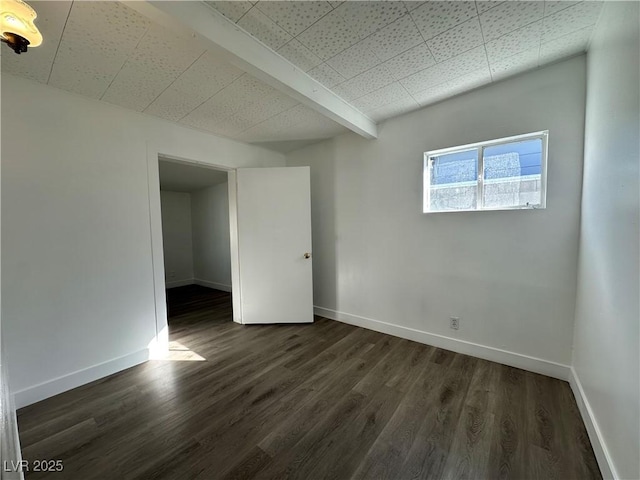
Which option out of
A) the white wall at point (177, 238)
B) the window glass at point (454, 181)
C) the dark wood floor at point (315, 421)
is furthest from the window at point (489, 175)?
the white wall at point (177, 238)

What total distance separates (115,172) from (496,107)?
3346 millimetres

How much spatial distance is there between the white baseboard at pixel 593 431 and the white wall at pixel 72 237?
3.22m

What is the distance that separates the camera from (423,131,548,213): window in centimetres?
196

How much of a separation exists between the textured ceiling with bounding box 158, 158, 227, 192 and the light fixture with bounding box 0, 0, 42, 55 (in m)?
2.11

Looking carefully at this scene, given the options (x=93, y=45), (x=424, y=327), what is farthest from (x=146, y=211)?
(x=424, y=327)

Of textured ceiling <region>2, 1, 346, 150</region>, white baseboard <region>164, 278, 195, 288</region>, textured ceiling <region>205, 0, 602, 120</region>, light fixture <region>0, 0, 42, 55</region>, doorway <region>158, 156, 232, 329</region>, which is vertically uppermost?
textured ceiling <region>205, 0, 602, 120</region>

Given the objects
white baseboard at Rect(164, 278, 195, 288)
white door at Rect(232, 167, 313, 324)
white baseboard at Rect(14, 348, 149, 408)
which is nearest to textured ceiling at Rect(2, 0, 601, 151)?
white door at Rect(232, 167, 313, 324)

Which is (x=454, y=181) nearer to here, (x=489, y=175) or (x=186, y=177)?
(x=489, y=175)

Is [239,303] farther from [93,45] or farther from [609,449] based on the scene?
[609,449]

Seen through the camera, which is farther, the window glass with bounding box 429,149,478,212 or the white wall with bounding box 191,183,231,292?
the white wall with bounding box 191,183,231,292

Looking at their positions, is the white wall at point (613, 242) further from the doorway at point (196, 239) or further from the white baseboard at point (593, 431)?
the doorway at point (196, 239)

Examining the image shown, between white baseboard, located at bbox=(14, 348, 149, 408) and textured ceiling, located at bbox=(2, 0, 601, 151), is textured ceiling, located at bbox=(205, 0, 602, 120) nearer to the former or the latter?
textured ceiling, located at bbox=(2, 0, 601, 151)

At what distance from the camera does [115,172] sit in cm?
212

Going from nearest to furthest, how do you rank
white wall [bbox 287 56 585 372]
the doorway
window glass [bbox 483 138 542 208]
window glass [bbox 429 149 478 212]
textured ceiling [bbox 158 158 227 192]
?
white wall [bbox 287 56 585 372] < window glass [bbox 483 138 542 208] < window glass [bbox 429 149 478 212] < textured ceiling [bbox 158 158 227 192] < the doorway
